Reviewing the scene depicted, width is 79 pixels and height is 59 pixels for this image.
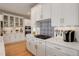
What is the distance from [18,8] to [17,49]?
907 millimetres

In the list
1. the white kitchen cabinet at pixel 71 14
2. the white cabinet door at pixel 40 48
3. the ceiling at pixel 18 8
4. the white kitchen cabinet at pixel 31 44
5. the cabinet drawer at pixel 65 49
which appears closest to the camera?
the cabinet drawer at pixel 65 49

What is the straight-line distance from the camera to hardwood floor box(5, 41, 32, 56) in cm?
181

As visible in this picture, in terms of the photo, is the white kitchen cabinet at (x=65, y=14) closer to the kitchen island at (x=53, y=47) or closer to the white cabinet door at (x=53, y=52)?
the kitchen island at (x=53, y=47)

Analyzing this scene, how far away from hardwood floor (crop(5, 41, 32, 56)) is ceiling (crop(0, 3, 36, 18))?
67 cm

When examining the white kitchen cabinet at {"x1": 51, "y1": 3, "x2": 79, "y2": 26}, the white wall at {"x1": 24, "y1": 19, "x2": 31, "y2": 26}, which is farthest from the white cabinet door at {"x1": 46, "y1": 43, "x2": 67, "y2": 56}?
the white wall at {"x1": 24, "y1": 19, "x2": 31, "y2": 26}

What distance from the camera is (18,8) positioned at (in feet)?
5.62

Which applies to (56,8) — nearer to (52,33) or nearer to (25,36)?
(52,33)

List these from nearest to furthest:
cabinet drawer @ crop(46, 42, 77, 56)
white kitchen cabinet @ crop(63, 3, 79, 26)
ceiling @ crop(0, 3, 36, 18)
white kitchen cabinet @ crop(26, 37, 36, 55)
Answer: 1. cabinet drawer @ crop(46, 42, 77, 56)
2. white kitchen cabinet @ crop(63, 3, 79, 26)
3. ceiling @ crop(0, 3, 36, 18)
4. white kitchen cabinet @ crop(26, 37, 36, 55)

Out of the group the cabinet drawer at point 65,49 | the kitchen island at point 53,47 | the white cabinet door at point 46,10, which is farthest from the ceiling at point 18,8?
the cabinet drawer at point 65,49

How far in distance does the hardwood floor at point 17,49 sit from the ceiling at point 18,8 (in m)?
0.67

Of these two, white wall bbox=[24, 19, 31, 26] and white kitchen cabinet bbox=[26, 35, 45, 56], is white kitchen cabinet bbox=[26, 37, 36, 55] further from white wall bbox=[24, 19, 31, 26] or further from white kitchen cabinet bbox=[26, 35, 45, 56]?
white wall bbox=[24, 19, 31, 26]

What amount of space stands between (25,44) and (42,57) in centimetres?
50

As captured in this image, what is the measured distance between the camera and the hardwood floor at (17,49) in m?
1.81

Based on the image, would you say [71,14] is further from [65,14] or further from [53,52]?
[53,52]
